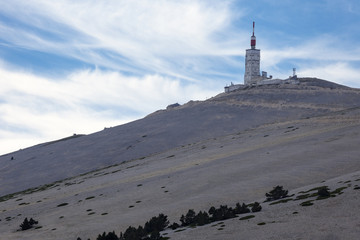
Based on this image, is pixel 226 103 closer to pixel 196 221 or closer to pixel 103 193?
pixel 103 193

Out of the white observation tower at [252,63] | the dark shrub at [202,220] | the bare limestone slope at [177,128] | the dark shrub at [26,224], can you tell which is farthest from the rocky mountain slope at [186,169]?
the white observation tower at [252,63]

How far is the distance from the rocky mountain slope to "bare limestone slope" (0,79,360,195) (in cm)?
32

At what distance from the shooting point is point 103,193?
211ft

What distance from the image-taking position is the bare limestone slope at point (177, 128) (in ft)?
371

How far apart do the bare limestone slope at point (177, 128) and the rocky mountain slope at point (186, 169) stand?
322 millimetres

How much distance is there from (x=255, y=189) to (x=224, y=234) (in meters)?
19.4

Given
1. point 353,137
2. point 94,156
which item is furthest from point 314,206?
point 94,156

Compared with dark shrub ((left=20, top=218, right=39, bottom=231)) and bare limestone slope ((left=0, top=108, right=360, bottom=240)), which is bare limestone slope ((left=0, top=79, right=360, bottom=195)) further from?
dark shrub ((left=20, top=218, right=39, bottom=231))

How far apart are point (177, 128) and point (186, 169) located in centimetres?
6044

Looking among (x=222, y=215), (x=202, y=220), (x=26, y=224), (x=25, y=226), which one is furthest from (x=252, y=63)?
(x=202, y=220)

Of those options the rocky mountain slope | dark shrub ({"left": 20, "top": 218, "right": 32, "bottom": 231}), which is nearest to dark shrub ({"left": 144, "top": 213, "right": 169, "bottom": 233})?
the rocky mountain slope

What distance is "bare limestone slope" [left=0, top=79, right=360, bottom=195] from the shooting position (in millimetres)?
113000

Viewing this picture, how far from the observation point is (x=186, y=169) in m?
70.6

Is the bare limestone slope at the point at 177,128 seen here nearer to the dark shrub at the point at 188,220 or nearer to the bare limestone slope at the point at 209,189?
the bare limestone slope at the point at 209,189
